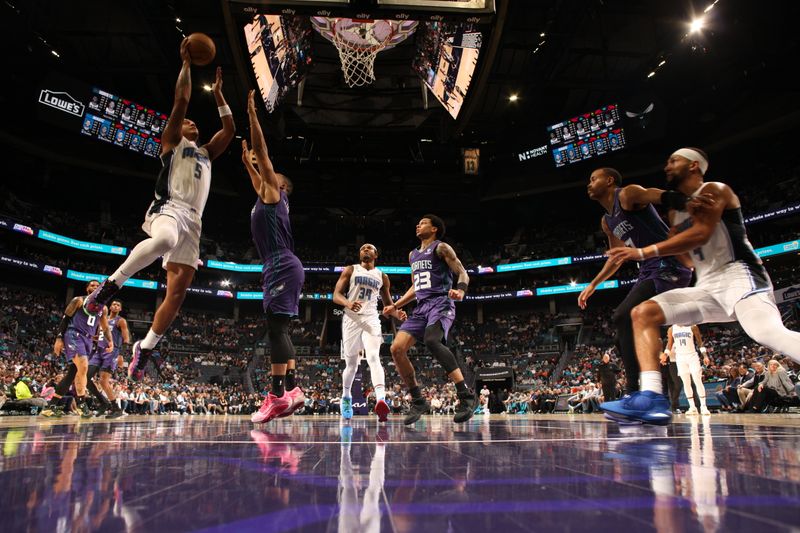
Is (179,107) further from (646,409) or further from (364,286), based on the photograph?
(646,409)

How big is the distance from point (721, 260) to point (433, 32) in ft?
34.1

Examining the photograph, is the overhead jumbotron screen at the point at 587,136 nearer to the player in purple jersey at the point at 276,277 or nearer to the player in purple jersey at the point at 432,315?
the player in purple jersey at the point at 432,315

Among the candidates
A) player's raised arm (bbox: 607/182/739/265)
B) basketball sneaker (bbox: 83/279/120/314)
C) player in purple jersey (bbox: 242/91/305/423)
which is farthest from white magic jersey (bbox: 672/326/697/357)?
basketball sneaker (bbox: 83/279/120/314)

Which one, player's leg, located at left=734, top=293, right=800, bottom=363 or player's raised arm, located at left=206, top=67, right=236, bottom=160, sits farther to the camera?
player's raised arm, located at left=206, top=67, right=236, bottom=160

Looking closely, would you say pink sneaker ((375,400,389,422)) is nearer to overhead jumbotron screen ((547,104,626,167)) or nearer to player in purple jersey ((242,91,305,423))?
player in purple jersey ((242,91,305,423))

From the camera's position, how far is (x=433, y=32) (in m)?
11.7

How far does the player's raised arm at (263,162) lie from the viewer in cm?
417

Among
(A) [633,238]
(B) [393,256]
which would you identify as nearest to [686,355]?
(A) [633,238]

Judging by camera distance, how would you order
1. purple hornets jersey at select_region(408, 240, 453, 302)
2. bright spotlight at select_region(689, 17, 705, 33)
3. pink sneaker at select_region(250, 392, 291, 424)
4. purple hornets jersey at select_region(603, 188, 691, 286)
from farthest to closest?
1. bright spotlight at select_region(689, 17, 705, 33)
2. purple hornets jersey at select_region(408, 240, 453, 302)
3. pink sneaker at select_region(250, 392, 291, 424)
4. purple hornets jersey at select_region(603, 188, 691, 286)

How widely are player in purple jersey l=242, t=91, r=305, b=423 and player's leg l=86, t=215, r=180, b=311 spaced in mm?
829

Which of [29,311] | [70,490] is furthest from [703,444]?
[29,311]

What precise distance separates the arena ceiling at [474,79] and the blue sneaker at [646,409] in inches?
299

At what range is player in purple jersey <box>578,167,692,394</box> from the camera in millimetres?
3717

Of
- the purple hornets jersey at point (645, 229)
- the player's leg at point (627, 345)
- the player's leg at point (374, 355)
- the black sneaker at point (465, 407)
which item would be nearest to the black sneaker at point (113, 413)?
the player's leg at point (374, 355)
